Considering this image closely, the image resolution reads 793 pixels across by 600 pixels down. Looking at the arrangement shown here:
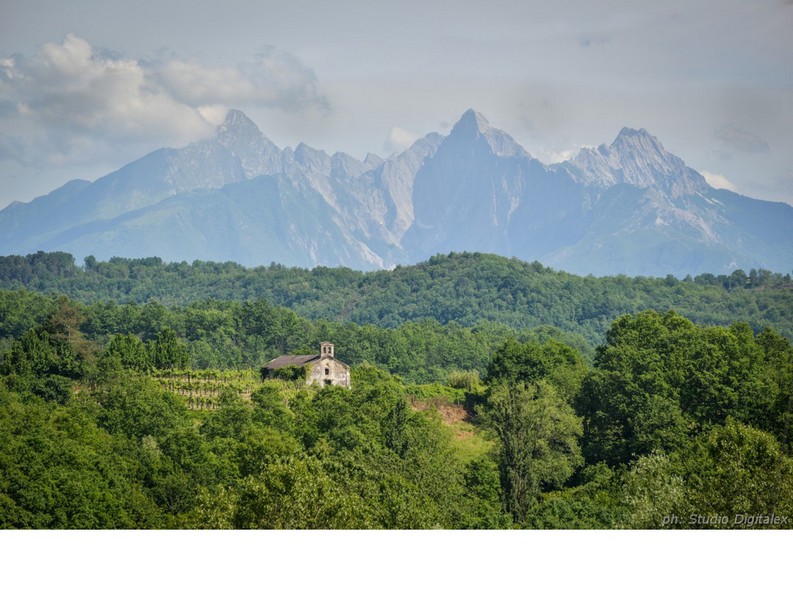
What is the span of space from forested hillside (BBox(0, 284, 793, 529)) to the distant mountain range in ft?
8.22

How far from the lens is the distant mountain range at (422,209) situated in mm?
14711

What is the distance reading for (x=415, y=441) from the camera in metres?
16.9

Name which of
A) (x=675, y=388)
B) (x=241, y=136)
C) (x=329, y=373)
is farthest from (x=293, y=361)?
(x=241, y=136)

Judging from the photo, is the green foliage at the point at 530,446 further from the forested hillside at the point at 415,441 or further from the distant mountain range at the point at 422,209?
the distant mountain range at the point at 422,209

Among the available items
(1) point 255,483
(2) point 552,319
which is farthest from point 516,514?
(2) point 552,319

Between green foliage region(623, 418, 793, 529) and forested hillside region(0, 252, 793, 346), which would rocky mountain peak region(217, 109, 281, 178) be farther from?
forested hillside region(0, 252, 793, 346)

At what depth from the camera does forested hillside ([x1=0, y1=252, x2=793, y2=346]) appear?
178 ft

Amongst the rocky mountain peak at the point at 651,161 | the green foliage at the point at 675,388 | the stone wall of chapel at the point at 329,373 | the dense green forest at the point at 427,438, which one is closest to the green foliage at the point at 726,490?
the dense green forest at the point at 427,438

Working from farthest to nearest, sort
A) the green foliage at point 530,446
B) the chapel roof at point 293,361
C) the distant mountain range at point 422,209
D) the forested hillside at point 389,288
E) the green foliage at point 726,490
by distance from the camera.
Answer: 1. the forested hillside at point 389,288
2. the chapel roof at point 293,361
3. the green foliage at point 530,446
4. the distant mountain range at point 422,209
5. the green foliage at point 726,490

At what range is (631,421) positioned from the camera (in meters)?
17.1

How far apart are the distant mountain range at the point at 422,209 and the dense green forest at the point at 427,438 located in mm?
2425

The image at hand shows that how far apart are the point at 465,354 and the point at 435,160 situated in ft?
57.6

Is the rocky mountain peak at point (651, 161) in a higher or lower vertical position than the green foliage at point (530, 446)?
higher

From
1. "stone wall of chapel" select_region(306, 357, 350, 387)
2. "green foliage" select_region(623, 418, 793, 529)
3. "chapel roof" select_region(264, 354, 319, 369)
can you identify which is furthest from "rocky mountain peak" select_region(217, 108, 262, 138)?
"chapel roof" select_region(264, 354, 319, 369)
